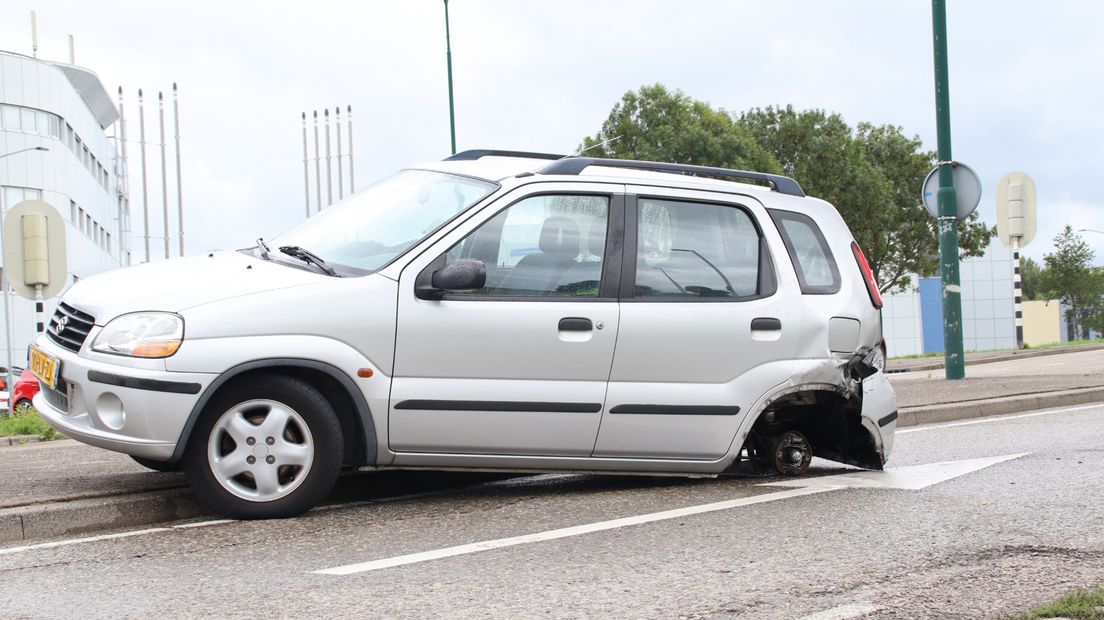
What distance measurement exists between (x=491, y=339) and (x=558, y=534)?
3.49 ft

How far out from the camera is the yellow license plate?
568cm

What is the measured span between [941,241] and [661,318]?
9981 mm

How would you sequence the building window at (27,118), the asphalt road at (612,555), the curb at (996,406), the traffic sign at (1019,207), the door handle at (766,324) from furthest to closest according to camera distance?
the building window at (27,118)
the traffic sign at (1019,207)
the curb at (996,406)
the door handle at (766,324)
the asphalt road at (612,555)

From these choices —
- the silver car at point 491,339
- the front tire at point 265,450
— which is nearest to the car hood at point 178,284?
the silver car at point 491,339

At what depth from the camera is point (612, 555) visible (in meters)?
4.93

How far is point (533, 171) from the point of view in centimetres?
641

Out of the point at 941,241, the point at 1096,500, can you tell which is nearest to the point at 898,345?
the point at 941,241

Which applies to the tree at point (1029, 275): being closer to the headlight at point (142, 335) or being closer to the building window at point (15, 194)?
the building window at point (15, 194)

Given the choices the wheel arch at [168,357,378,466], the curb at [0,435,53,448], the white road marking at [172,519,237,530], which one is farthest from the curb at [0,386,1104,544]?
the curb at [0,435,53,448]

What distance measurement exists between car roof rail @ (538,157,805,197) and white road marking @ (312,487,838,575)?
5.58 ft

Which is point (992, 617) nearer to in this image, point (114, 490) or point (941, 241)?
point (114, 490)

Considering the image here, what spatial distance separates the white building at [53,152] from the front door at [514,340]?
43.5 meters

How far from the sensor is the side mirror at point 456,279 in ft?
19.1

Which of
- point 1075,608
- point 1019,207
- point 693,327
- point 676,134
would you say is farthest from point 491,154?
point 676,134
